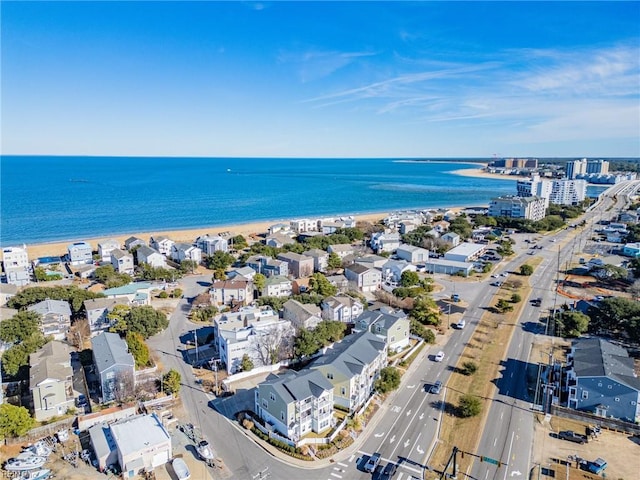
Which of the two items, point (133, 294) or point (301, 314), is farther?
point (133, 294)

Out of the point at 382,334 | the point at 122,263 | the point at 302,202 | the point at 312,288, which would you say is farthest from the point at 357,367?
the point at 302,202

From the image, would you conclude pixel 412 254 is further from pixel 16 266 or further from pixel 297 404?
pixel 16 266

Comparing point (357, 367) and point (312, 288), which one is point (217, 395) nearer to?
point (357, 367)

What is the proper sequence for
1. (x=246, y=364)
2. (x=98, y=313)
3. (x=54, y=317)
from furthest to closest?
(x=98, y=313) < (x=54, y=317) < (x=246, y=364)

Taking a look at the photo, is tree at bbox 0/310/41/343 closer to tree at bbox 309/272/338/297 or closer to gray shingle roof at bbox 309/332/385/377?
gray shingle roof at bbox 309/332/385/377

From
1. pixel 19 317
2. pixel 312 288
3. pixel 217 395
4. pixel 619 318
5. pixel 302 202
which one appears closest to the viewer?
pixel 217 395

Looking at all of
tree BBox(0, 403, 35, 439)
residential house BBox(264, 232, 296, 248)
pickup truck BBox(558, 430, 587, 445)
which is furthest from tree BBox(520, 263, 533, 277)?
tree BBox(0, 403, 35, 439)

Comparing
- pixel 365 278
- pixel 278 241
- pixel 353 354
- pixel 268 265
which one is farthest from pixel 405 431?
pixel 278 241
